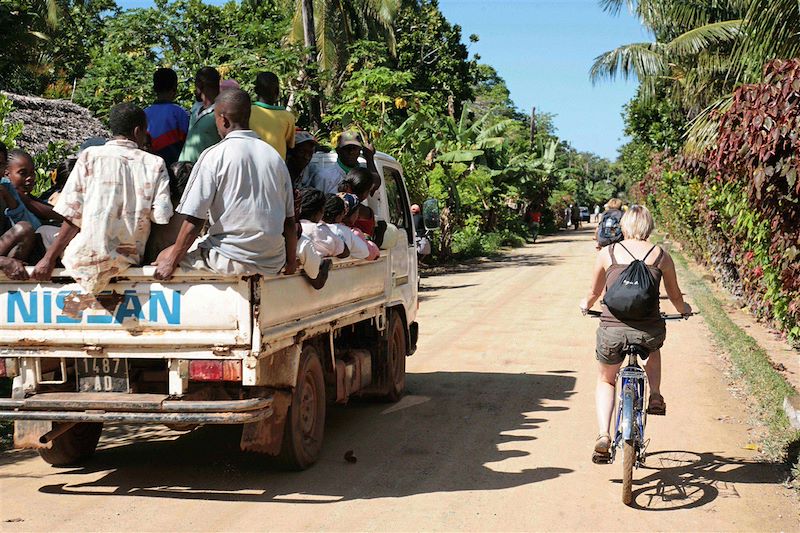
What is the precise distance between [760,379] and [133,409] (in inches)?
262

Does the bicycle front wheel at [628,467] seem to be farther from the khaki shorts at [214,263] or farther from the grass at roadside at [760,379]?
the khaki shorts at [214,263]

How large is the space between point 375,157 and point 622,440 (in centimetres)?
422

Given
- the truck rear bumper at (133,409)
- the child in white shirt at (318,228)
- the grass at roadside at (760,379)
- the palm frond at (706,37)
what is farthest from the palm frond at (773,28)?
the truck rear bumper at (133,409)

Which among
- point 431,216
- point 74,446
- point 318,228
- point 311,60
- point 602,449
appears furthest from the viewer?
point 311,60

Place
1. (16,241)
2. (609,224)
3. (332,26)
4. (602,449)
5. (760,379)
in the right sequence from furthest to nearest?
(332,26) → (609,224) → (760,379) → (602,449) → (16,241)

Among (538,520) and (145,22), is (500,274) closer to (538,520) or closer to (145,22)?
(145,22)

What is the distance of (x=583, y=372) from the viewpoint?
10539 mm

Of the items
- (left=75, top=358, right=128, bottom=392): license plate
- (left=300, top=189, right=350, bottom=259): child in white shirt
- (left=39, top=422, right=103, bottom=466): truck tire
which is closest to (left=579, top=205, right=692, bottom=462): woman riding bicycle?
(left=300, top=189, right=350, bottom=259): child in white shirt

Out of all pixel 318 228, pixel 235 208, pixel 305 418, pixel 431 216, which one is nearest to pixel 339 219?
pixel 318 228

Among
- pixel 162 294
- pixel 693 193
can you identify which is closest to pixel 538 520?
pixel 162 294

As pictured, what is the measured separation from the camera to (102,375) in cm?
581

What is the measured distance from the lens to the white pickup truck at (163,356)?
549 centimetres

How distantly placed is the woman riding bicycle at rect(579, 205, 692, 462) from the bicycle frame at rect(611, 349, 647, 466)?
0.10 m

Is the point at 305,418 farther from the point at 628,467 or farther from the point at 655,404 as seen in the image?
the point at 655,404
